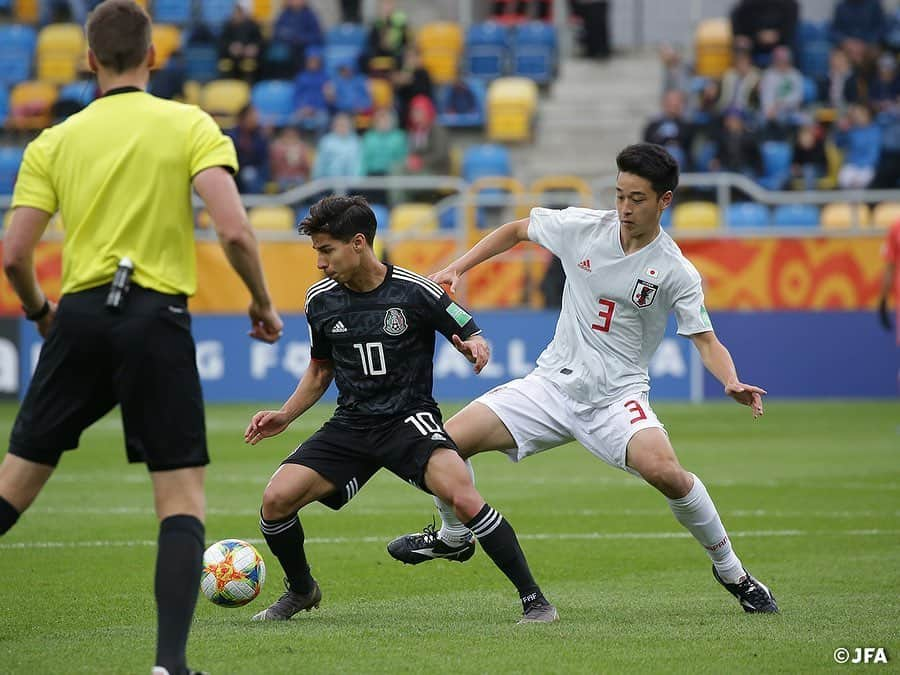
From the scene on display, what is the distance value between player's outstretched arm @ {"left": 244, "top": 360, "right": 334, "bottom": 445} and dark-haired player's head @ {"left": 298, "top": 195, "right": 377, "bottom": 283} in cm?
49

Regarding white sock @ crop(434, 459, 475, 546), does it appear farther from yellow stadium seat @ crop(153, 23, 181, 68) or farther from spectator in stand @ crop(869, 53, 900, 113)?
yellow stadium seat @ crop(153, 23, 181, 68)

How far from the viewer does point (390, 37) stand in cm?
2473

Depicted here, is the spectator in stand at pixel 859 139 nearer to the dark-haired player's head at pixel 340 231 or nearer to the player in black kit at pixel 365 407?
the player in black kit at pixel 365 407

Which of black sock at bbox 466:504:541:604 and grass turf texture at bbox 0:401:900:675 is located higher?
black sock at bbox 466:504:541:604

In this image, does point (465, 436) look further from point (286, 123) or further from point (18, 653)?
point (286, 123)

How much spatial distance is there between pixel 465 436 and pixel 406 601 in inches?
34.0

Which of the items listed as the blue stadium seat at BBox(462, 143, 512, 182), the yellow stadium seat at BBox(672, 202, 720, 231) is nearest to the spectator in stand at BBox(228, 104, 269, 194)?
the blue stadium seat at BBox(462, 143, 512, 182)

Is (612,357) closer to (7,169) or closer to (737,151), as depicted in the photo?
(737,151)

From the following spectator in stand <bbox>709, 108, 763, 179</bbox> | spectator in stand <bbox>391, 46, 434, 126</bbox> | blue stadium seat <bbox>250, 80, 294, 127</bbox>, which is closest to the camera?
spectator in stand <bbox>709, 108, 763, 179</bbox>

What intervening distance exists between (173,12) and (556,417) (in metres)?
21.0

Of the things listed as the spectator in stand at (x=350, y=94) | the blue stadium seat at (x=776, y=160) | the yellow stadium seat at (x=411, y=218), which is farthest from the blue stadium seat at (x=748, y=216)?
the spectator in stand at (x=350, y=94)

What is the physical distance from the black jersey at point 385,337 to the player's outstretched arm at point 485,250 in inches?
4.0

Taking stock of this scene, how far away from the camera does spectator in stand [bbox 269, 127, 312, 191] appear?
2209cm

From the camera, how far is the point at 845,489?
1166 centimetres
